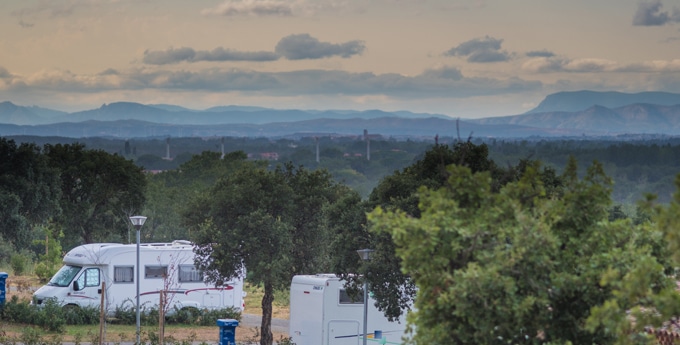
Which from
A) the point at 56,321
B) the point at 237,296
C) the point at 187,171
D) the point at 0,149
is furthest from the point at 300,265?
the point at 187,171

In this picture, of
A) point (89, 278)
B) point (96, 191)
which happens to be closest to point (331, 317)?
point (89, 278)

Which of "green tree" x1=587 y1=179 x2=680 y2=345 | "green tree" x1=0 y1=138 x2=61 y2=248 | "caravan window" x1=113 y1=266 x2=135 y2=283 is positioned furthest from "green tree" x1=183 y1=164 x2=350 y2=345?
"green tree" x1=587 y1=179 x2=680 y2=345

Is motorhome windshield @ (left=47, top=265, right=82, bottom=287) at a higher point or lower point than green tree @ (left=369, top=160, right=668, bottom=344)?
lower

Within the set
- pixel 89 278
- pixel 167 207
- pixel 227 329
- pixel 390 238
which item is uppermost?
pixel 390 238

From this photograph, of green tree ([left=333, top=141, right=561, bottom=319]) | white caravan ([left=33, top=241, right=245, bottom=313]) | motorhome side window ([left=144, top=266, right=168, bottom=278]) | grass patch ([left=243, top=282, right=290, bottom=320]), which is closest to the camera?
green tree ([left=333, top=141, right=561, bottom=319])

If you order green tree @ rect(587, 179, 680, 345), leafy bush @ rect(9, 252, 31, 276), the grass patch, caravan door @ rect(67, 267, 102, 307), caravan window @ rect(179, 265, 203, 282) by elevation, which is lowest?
the grass patch

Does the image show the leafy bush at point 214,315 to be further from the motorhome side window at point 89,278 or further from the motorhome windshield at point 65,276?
the motorhome windshield at point 65,276

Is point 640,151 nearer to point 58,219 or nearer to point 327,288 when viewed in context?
point 58,219

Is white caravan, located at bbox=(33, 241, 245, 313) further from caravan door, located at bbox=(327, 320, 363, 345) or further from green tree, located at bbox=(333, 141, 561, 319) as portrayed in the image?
green tree, located at bbox=(333, 141, 561, 319)

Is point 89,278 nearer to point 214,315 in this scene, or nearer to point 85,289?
point 85,289

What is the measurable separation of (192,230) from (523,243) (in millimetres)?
16875

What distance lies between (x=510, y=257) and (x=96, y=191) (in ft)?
102

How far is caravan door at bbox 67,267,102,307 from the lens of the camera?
26500mm

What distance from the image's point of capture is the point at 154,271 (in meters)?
26.5
